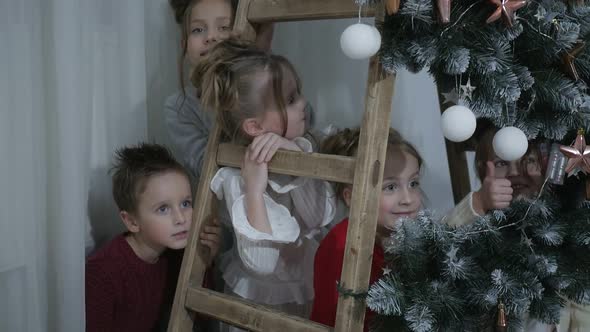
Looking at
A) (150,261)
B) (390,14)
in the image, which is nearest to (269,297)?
(150,261)

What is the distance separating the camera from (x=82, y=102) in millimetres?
1433

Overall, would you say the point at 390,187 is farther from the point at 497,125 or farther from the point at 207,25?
the point at 207,25

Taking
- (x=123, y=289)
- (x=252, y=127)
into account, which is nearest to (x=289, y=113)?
(x=252, y=127)

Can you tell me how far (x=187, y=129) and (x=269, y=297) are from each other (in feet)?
1.75

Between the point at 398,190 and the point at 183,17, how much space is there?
772mm

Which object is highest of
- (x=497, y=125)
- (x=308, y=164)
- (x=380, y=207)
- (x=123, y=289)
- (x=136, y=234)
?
(x=497, y=125)

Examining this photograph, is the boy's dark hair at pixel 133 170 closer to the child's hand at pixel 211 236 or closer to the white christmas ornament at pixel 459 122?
the child's hand at pixel 211 236

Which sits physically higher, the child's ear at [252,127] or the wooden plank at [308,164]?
the child's ear at [252,127]

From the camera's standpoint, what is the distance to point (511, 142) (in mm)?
1151

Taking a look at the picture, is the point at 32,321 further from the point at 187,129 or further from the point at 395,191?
the point at 395,191

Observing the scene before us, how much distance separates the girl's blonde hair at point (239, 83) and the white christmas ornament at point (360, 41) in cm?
30

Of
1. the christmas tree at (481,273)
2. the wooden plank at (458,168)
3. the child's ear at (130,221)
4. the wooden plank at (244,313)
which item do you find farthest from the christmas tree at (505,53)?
the child's ear at (130,221)

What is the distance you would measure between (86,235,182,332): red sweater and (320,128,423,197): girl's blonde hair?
1.86 ft

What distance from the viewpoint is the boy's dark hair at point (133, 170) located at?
1.63 m
